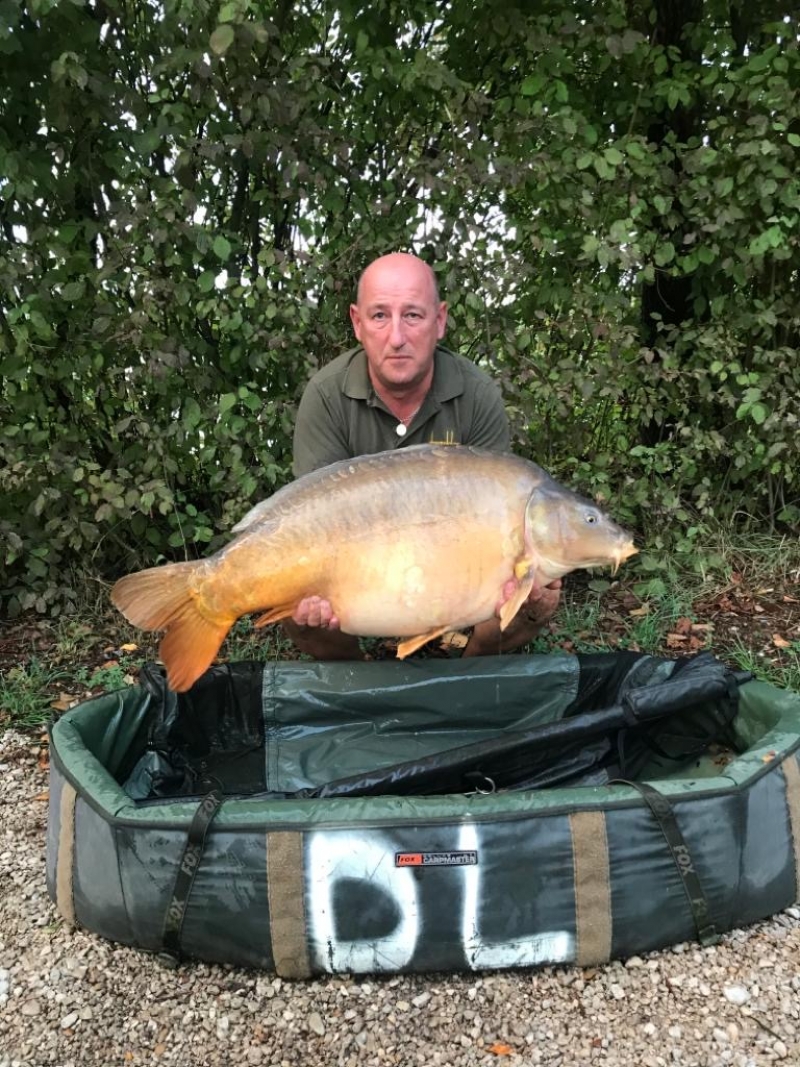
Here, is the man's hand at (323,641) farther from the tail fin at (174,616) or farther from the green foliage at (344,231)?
the green foliage at (344,231)

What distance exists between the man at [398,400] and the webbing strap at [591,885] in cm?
58

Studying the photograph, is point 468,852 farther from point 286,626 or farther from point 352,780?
point 286,626

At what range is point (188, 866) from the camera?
1208 millimetres

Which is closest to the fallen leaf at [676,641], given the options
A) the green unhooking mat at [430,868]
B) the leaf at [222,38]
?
the green unhooking mat at [430,868]

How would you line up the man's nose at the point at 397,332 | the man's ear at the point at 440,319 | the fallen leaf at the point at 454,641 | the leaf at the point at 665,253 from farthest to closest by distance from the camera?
the leaf at the point at 665,253
the fallen leaf at the point at 454,641
the man's ear at the point at 440,319
the man's nose at the point at 397,332

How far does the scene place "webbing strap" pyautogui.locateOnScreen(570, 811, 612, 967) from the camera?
1.22 m

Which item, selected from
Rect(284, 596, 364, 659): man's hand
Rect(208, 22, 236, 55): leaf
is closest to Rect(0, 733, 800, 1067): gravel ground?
Rect(284, 596, 364, 659): man's hand

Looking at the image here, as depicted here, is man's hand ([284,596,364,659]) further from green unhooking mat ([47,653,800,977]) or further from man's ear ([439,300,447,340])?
man's ear ([439,300,447,340])

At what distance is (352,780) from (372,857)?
282 millimetres

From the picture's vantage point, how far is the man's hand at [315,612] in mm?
1464

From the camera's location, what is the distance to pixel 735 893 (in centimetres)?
128

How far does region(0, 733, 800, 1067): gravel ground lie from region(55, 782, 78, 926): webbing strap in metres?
0.05

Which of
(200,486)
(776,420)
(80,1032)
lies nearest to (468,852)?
(80,1032)

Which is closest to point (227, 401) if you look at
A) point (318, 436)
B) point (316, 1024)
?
point (318, 436)
